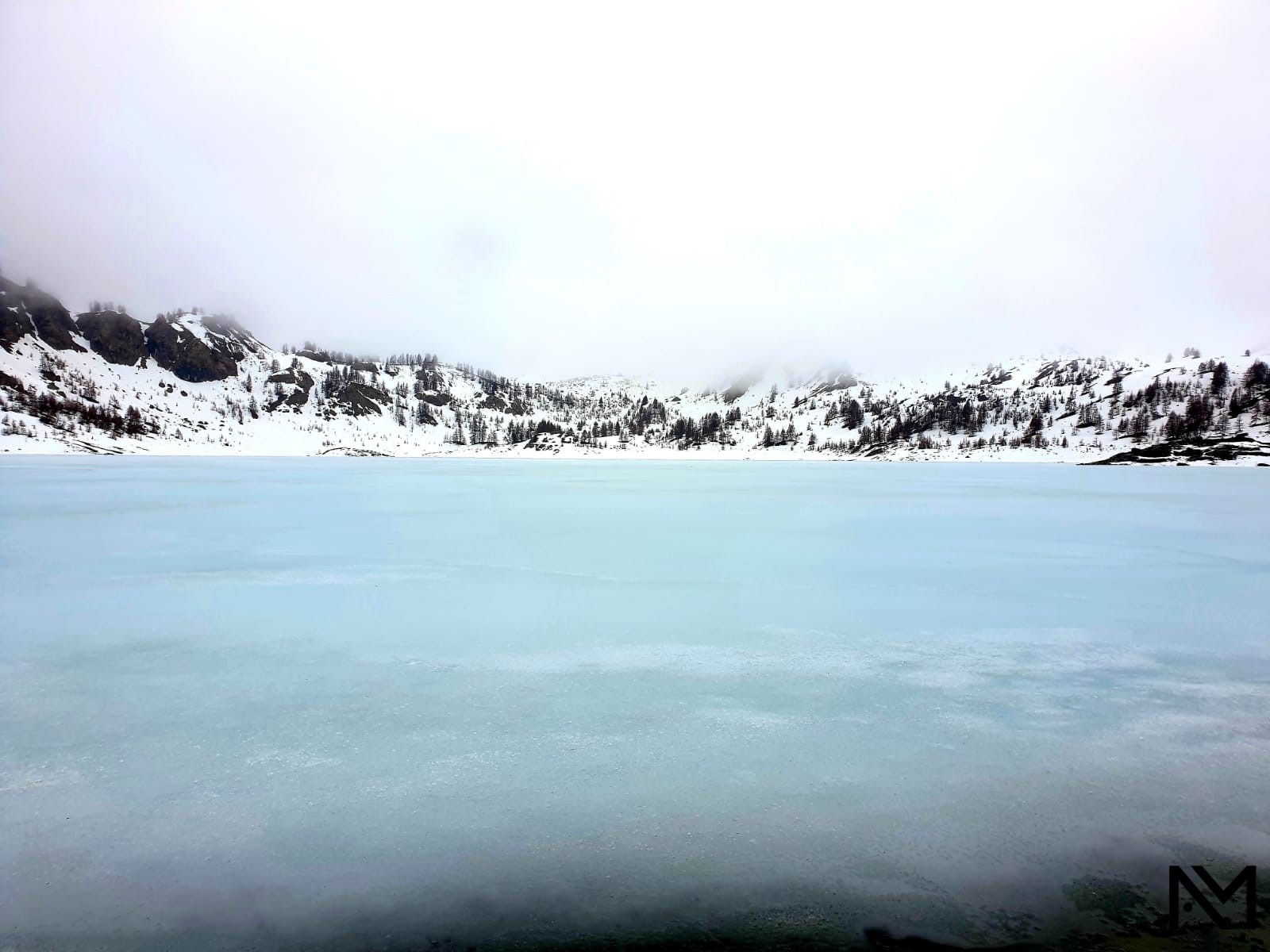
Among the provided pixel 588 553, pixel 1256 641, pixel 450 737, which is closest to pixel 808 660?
pixel 450 737

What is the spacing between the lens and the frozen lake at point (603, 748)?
3518mm

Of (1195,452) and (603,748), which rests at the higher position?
(1195,452)

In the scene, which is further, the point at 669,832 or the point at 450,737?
the point at 450,737

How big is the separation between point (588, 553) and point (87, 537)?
12567 mm

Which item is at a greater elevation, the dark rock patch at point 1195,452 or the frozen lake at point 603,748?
the dark rock patch at point 1195,452

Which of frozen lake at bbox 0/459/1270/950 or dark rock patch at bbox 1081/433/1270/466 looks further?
dark rock patch at bbox 1081/433/1270/466

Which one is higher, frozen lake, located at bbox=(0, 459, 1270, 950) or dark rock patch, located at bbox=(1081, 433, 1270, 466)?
dark rock patch, located at bbox=(1081, 433, 1270, 466)

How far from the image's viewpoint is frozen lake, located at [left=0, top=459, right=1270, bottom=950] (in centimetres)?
352

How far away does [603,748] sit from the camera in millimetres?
5156

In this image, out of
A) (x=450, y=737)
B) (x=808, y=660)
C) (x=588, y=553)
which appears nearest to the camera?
(x=450, y=737)

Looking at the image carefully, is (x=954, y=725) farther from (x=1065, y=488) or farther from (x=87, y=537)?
(x=1065, y=488)

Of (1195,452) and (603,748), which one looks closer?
(603,748)

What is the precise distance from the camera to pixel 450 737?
5.31 metres

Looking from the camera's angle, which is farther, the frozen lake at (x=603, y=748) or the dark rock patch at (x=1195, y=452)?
the dark rock patch at (x=1195, y=452)
